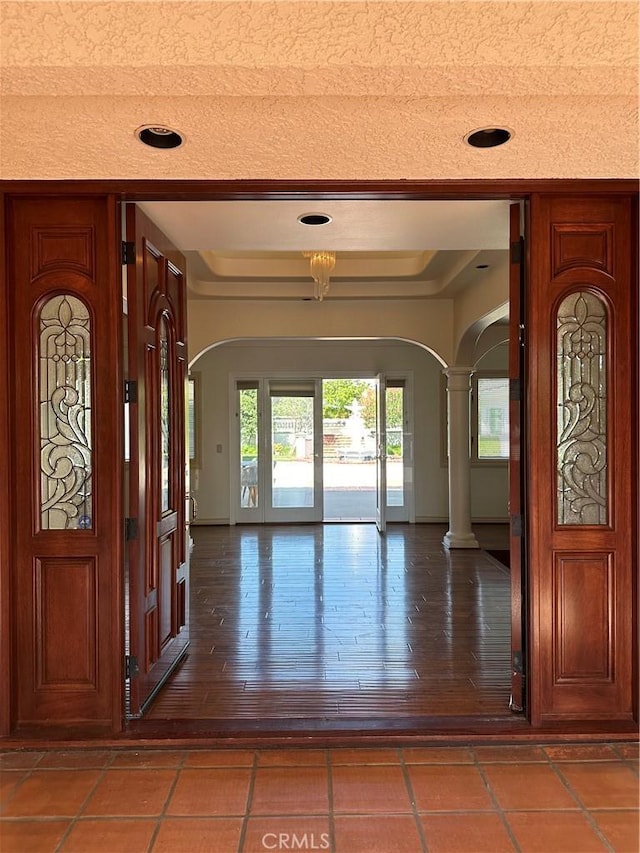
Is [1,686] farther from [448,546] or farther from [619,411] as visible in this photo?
[448,546]

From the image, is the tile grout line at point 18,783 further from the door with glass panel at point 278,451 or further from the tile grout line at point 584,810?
the door with glass panel at point 278,451

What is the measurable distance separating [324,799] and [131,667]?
1090 mm

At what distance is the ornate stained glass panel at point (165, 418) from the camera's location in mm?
3221

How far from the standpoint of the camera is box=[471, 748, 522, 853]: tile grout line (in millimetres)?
1986

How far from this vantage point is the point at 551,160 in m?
2.48

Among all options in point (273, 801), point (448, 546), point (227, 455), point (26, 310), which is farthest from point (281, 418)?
point (273, 801)

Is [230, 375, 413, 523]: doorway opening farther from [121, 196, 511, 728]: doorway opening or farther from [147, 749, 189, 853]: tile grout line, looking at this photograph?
[147, 749, 189, 853]: tile grout line

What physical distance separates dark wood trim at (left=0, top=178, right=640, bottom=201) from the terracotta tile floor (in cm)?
248

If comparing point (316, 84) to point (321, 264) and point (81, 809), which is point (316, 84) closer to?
point (81, 809)

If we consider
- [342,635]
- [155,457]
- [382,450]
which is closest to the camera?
[155,457]

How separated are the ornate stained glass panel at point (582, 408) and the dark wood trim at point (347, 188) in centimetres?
50

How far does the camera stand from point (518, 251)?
2.86m

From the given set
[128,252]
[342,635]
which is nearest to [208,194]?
[128,252]

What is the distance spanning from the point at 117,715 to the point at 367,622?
212 centimetres
